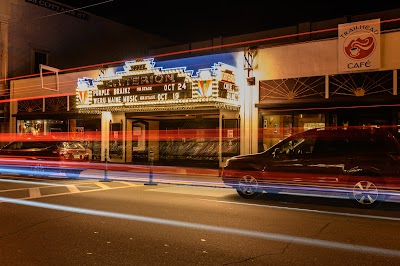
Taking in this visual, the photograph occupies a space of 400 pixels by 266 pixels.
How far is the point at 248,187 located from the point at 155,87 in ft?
31.7

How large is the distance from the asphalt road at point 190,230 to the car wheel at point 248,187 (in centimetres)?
27

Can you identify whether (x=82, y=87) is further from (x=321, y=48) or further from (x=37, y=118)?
(x=321, y=48)

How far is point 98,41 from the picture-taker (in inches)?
1393

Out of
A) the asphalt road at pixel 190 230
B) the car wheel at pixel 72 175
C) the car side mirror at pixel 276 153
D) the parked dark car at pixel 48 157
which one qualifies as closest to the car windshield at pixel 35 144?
the parked dark car at pixel 48 157

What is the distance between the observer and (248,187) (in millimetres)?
11594

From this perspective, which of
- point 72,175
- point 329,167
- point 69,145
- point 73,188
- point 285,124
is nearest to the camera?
point 329,167

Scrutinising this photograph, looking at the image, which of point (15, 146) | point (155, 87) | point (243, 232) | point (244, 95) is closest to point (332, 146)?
point (243, 232)

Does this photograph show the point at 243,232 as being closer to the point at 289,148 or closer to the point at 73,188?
the point at 289,148

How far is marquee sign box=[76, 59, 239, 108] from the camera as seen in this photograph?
18.0 meters

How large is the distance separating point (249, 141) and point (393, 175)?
929cm

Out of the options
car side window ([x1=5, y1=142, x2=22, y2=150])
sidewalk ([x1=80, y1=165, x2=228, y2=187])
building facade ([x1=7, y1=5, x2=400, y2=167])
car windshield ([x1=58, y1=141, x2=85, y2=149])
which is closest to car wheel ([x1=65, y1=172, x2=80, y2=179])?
sidewalk ([x1=80, y1=165, x2=228, y2=187])

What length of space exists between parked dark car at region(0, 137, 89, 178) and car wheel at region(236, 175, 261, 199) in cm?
868

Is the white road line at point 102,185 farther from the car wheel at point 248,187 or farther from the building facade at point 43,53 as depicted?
the building facade at point 43,53

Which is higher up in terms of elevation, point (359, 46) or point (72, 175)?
point (359, 46)
